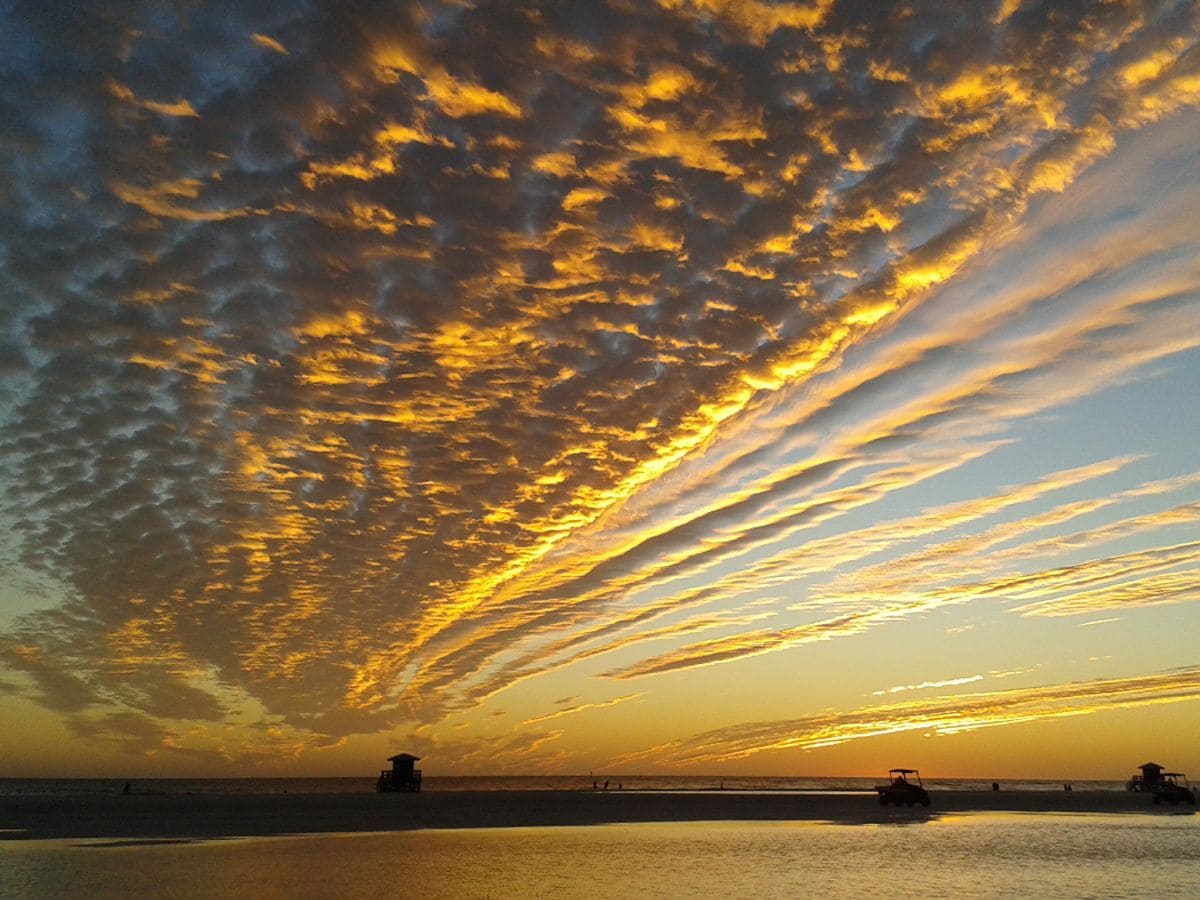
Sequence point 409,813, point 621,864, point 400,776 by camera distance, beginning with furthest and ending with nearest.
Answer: point 400,776
point 409,813
point 621,864

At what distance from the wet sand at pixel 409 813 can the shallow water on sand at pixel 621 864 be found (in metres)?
6.07

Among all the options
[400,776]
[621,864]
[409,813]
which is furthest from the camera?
[400,776]

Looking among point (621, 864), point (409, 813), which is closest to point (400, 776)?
point (409, 813)

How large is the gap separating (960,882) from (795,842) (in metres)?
14.3

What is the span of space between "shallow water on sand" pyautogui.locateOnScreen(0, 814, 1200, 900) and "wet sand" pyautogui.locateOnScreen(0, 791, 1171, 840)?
19.9 ft

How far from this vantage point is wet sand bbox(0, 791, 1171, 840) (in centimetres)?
4706

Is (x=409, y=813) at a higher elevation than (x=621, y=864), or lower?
higher

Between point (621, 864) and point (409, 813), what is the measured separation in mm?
33807

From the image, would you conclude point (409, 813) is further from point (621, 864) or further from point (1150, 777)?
point (1150, 777)

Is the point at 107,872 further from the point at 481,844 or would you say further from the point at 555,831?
the point at 555,831

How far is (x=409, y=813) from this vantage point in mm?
60125

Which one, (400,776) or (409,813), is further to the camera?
(400,776)

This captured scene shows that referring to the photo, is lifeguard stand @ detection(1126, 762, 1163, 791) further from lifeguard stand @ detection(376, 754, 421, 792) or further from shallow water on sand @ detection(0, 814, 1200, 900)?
lifeguard stand @ detection(376, 754, 421, 792)

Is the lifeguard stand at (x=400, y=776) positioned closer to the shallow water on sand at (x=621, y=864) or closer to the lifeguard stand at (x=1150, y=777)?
the shallow water on sand at (x=621, y=864)
